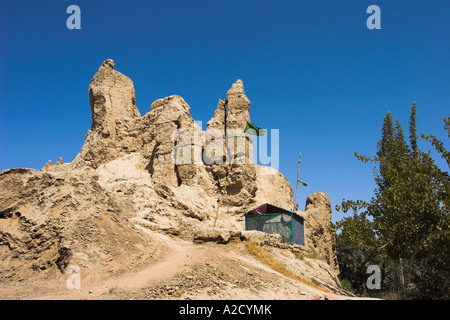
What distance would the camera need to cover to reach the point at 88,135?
28.8 meters

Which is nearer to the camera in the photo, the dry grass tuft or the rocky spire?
the dry grass tuft

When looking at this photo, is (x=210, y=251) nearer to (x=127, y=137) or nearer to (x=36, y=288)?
(x=36, y=288)

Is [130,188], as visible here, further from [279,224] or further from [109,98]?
[109,98]

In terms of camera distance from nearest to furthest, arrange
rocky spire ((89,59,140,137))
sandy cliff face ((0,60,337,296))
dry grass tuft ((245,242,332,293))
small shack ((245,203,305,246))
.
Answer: sandy cliff face ((0,60,337,296))
dry grass tuft ((245,242,332,293))
small shack ((245,203,305,246))
rocky spire ((89,59,140,137))

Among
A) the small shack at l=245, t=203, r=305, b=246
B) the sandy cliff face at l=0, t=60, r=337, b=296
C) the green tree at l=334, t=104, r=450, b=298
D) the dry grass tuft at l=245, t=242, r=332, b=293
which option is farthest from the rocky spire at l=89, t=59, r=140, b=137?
the green tree at l=334, t=104, r=450, b=298

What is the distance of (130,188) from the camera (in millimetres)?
19266

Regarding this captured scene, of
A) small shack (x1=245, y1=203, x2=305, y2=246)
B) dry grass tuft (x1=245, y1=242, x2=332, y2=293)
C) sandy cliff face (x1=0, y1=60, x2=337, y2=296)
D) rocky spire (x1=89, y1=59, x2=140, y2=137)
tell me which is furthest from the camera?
rocky spire (x1=89, y1=59, x2=140, y2=137)

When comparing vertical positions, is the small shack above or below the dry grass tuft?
above

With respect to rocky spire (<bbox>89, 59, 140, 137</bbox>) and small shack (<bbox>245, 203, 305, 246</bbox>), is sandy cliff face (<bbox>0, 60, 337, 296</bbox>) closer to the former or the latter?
rocky spire (<bbox>89, 59, 140, 137</bbox>)

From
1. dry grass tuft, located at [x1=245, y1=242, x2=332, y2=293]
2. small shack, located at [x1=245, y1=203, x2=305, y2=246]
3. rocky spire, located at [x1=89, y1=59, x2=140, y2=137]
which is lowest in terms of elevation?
dry grass tuft, located at [x1=245, y1=242, x2=332, y2=293]

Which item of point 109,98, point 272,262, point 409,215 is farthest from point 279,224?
point 109,98

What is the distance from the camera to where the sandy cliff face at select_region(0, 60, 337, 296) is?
9609mm

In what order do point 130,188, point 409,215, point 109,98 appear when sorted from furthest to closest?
point 109,98 → point 130,188 → point 409,215

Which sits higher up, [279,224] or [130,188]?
[130,188]
